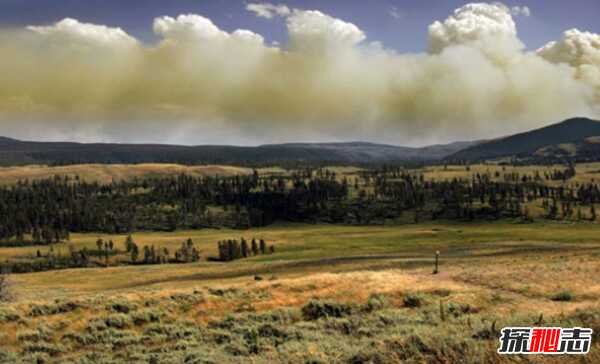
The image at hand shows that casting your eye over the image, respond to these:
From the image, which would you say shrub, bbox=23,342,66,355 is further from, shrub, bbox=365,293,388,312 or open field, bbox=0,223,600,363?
shrub, bbox=365,293,388,312

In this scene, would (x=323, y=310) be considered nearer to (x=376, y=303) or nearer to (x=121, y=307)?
(x=376, y=303)

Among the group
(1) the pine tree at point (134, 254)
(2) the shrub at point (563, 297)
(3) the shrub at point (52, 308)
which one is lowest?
(1) the pine tree at point (134, 254)

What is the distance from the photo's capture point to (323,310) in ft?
81.6

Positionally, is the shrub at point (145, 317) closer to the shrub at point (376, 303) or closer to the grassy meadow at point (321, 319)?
the grassy meadow at point (321, 319)

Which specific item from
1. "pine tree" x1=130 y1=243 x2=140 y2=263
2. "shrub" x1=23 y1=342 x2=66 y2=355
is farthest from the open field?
"pine tree" x1=130 y1=243 x2=140 y2=263

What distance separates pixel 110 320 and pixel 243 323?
7.89m

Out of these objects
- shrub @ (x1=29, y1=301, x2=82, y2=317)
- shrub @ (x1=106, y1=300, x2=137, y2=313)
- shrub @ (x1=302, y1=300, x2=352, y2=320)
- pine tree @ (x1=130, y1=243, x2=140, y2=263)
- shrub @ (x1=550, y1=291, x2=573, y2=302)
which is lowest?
pine tree @ (x1=130, y1=243, x2=140, y2=263)

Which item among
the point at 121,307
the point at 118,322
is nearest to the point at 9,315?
the point at 121,307

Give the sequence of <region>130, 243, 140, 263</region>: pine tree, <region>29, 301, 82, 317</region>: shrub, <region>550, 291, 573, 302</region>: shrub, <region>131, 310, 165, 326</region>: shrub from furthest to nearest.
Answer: <region>130, 243, 140, 263</region>: pine tree, <region>29, 301, 82, 317</region>: shrub, <region>131, 310, 165, 326</region>: shrub, <region>550, 291, 573, 302</region>: shrub

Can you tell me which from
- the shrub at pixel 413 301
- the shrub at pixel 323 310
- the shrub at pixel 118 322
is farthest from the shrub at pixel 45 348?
the shrub at pixel 413 301

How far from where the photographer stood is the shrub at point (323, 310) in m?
24.6

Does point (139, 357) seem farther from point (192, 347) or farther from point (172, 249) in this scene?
point (172, 249)

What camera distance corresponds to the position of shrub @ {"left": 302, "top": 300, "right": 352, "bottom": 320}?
80.6 feet

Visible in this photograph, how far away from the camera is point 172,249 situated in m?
179
